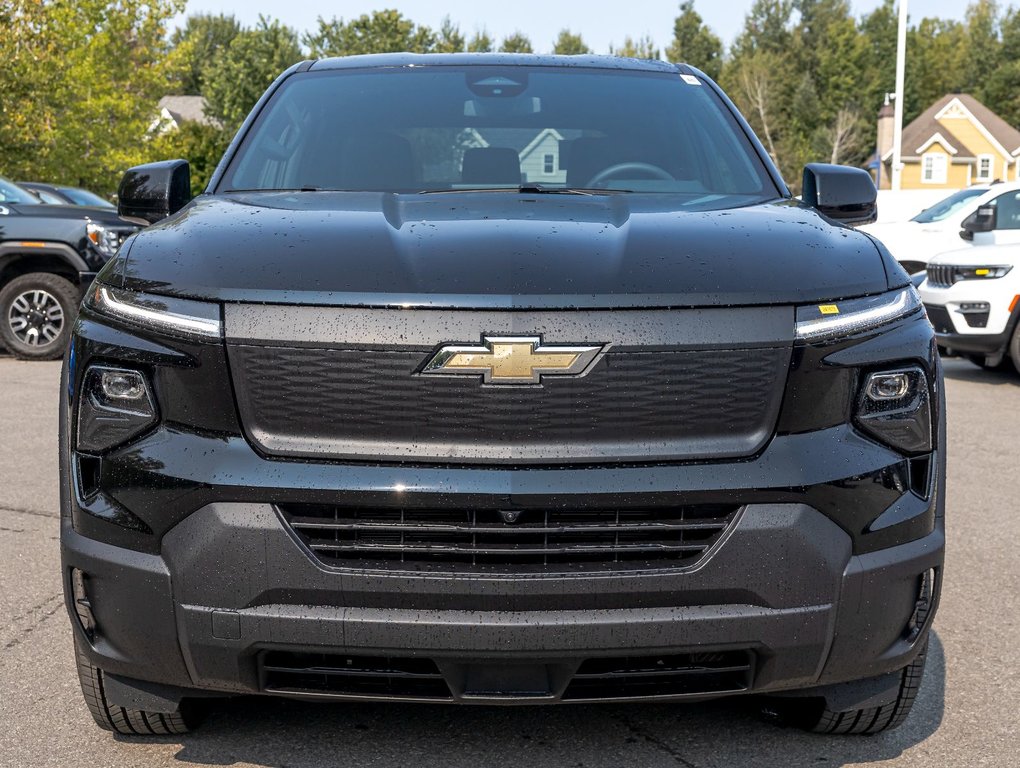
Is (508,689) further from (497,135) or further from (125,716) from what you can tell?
(497,135)

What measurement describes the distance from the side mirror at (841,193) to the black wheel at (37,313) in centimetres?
1001

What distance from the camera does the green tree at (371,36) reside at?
83438 millimetres

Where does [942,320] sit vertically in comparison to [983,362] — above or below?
above

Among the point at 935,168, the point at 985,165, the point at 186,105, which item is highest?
the point at 186,105

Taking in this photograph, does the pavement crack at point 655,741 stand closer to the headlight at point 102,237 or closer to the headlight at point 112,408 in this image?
the headlight at point 112,408

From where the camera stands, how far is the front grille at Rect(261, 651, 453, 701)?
9.44 feet

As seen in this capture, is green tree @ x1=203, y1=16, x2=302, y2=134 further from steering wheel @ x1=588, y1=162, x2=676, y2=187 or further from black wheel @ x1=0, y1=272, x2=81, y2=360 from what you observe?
steering wheel @ x1=588, y1=162, x2=676, y2=187

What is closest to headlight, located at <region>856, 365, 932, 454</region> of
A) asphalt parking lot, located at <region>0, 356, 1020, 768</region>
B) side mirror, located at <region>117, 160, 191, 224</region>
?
asphalt parking lot, located at <region>0, 356, 1020, 768</region>

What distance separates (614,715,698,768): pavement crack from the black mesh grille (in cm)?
91

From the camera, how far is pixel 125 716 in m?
3.33

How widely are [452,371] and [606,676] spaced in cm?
73

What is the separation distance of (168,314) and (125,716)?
108cm

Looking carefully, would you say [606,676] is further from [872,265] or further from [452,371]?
[872,265]

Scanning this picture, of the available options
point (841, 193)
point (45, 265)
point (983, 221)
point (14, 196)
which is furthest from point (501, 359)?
point (14, 196)
